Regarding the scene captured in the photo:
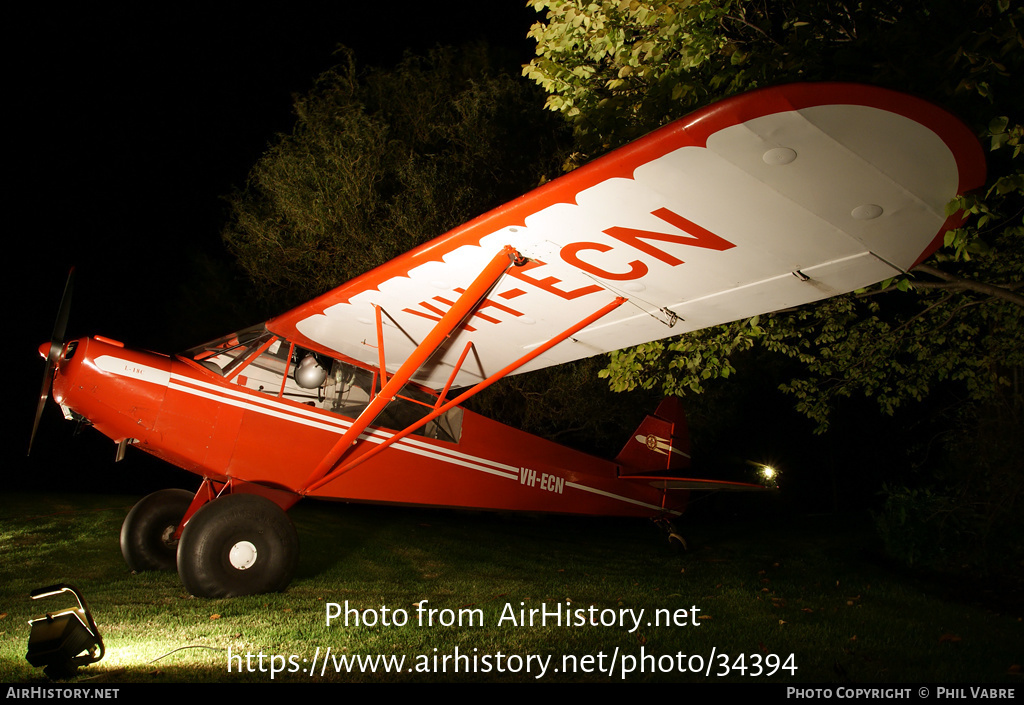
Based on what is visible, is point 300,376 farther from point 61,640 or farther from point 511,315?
point 61,640

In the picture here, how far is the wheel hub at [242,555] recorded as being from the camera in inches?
155

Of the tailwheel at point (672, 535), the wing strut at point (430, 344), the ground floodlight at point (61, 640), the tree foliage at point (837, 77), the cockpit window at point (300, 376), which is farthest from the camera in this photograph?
the tailwheel at point (672, 535)

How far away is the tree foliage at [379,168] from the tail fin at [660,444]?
444cm

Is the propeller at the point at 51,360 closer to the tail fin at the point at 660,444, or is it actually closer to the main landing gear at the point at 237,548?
the main landing gear at the point at 237,548

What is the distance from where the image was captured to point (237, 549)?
3.96 m

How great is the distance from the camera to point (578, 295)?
403 cm

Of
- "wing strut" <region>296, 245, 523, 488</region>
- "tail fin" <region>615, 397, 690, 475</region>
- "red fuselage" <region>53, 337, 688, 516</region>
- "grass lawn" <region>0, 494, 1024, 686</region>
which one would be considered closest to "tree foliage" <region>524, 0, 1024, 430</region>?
"tail fin" <region>615, 397, 690, 475</region>

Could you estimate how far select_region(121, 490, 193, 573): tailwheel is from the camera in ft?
15.8

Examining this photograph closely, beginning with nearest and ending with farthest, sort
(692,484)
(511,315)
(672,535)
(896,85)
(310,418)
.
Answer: (896,85), (511,315), (310,418), (692,484), (672,535)

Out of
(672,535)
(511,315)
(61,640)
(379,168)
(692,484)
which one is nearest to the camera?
(61,640)

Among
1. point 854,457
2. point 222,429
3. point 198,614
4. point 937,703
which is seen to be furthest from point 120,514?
point 854,457

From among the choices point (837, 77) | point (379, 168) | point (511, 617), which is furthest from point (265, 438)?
point (379, 168)

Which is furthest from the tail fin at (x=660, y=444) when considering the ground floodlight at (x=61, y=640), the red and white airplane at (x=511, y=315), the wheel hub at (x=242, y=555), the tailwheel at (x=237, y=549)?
the ground floodlight at (x=61, y=640)

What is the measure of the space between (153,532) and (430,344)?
314cm
